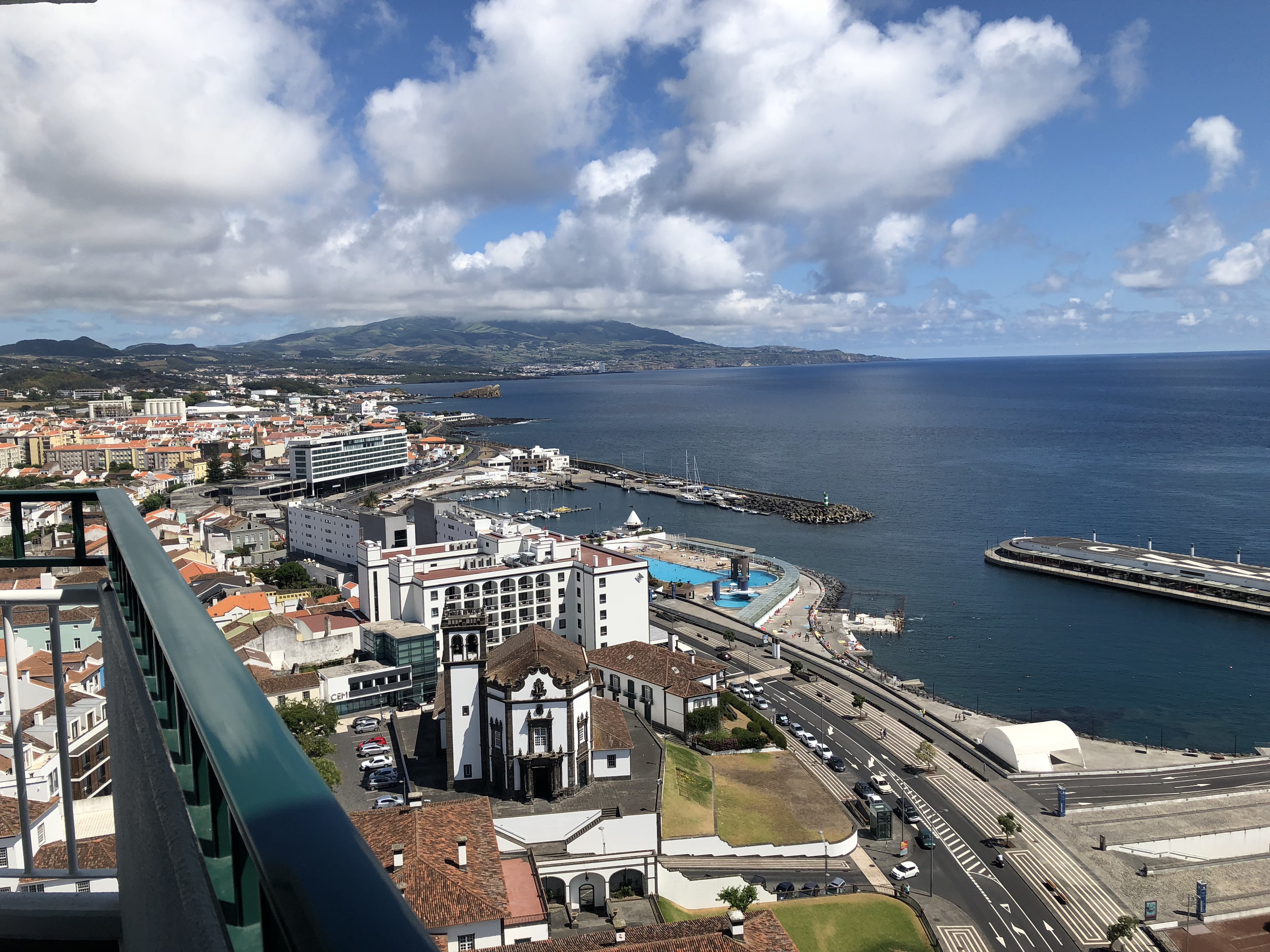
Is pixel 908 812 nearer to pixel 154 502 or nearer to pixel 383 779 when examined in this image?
pixel 383 779

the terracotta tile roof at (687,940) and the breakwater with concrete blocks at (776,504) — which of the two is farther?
the breakwater with concrete blocks at (776,504)

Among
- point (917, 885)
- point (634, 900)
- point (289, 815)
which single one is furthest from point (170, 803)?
point (917, 885)

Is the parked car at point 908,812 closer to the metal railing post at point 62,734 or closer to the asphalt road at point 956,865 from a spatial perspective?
the asphalt road at point 956,865

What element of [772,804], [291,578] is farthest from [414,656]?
[291,578]

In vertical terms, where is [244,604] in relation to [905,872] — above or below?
above

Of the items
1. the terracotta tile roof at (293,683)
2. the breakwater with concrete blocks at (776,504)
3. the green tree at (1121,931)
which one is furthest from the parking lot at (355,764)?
the breakwater with concrete blocks at (776,504)

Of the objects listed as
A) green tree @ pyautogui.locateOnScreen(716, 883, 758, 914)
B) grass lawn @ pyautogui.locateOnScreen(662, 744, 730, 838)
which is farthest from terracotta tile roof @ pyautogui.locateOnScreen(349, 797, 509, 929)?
green tree @ pyautogui.locateOnScreen(716, 883, 758, 914)

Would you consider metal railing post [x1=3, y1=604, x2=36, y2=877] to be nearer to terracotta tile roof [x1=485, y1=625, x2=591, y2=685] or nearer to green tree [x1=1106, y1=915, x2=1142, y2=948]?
terracotta tile roof [x1=485, y1=625, x2=591, y2=685]
